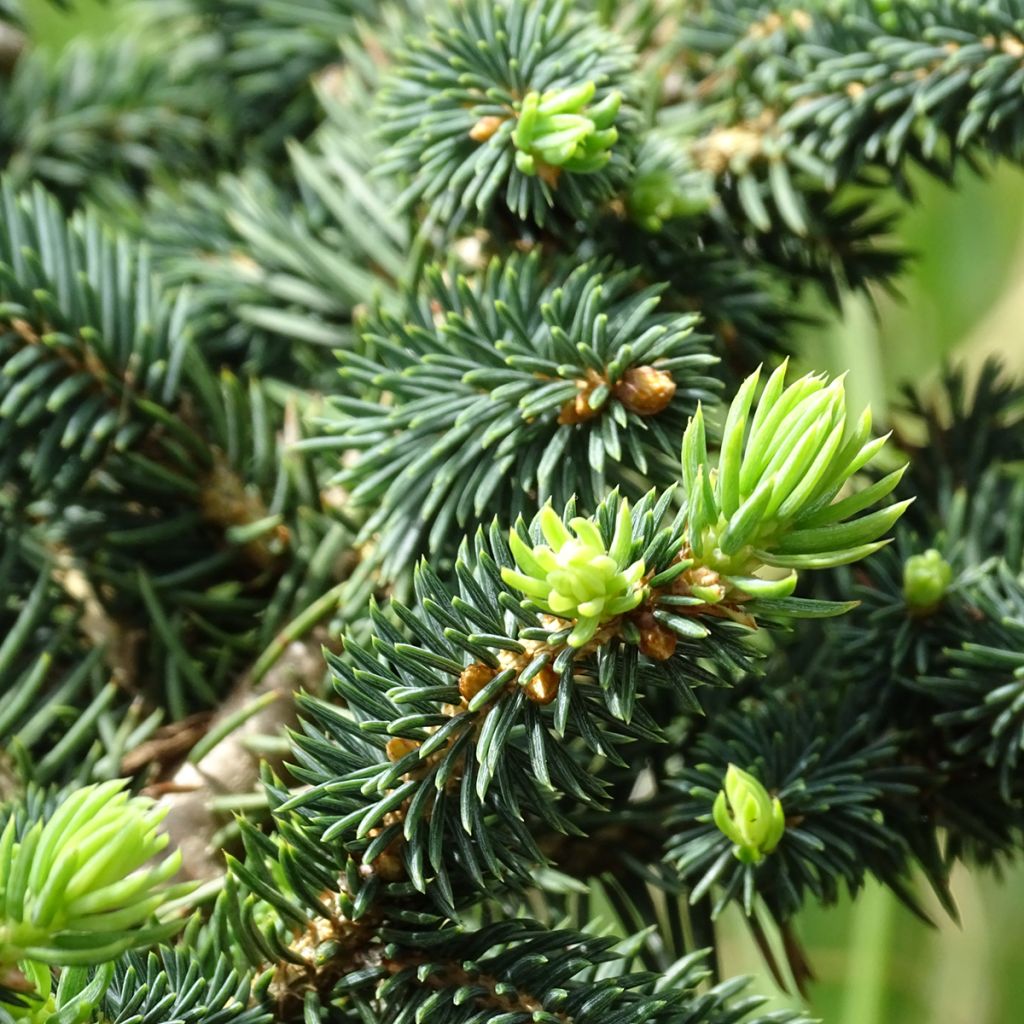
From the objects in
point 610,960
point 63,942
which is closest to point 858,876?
point 610,960

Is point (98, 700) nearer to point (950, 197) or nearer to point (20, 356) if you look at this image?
point (20, 356)

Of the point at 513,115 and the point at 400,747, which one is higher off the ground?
the point at 513,115

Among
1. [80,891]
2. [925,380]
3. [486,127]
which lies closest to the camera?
[80,891]

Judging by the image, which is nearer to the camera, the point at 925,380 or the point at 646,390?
the point at 646,390

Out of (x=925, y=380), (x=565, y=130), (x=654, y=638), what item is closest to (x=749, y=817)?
(x=654, y=638)

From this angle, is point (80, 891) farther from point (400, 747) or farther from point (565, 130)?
point (565, 130)

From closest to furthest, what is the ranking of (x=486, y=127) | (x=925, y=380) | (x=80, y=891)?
1. (x=80, y=891)
2. (x=486, y=127)
3. (x=925, y=380)

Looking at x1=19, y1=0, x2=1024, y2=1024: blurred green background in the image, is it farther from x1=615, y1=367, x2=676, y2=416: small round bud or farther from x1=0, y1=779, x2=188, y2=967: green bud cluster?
x1=0, y1=779, x2=188, y2=967: green bud cluster

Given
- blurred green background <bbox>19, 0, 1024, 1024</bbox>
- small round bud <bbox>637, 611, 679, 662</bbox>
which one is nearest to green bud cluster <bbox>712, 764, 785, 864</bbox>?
small round bud <bbox>637, 611, 679, 662</bbox>
